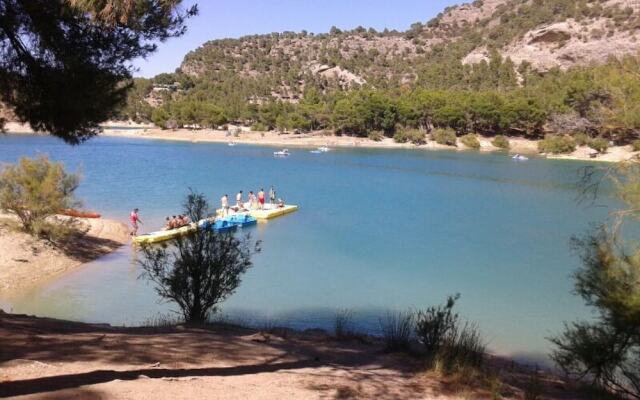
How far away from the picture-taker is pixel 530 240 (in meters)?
26.5

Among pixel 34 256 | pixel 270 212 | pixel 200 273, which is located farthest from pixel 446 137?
pixel 200 273

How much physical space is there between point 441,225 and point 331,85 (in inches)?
5016

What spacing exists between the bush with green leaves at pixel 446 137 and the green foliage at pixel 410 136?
2415mm

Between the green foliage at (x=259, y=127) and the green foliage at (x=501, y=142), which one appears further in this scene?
the green foliage at (x=259, y=127)

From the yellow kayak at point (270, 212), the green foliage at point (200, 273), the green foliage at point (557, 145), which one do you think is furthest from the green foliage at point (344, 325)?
the green foliage at point (557, 145)

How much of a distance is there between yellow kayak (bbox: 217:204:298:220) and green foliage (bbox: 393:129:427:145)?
6270 cm

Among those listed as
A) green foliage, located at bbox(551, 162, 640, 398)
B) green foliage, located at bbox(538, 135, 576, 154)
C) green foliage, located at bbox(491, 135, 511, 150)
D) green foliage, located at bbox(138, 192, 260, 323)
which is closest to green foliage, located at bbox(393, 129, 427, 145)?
green foliage, located at bbox(491, 135, 511, 150)

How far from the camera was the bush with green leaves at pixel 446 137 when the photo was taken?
89188mm

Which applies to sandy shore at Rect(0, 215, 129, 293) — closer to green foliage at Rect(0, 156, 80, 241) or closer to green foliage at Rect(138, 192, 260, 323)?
green foliage at Rect(0, 156, 80, 241)

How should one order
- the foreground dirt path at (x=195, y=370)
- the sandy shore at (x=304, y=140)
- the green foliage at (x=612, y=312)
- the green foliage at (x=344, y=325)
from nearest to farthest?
the foreground dirt path at (x=195, y=370) < the green foliage at (x=612, y=312) < the green foliage at (x=344, y=325) < the sandy shore at (x=304, y=140)

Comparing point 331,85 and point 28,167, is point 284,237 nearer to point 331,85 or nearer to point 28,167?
point 28,167

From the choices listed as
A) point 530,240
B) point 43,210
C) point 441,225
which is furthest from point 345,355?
point 441,225

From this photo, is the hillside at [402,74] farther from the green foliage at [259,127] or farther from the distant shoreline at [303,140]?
the distant shoreline at [303,140]

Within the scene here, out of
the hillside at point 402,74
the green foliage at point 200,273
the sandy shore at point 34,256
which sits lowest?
the sandy shore at point 34,256
